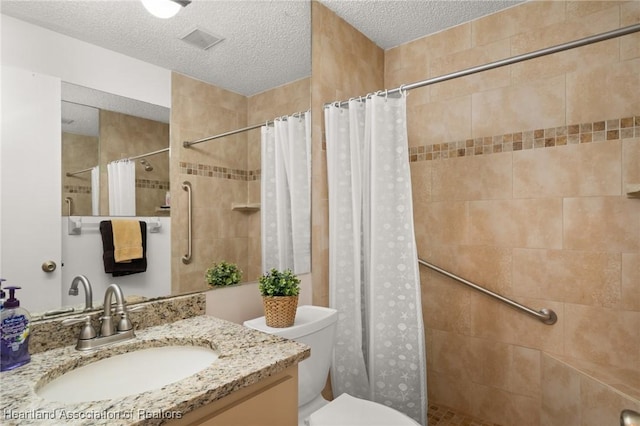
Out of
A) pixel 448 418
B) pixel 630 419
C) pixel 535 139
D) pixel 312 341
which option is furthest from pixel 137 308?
pixel 535 139

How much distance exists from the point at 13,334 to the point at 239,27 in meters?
1.44

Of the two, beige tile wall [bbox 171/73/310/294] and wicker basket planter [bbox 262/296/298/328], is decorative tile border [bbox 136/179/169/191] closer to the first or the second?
beige tile wall [bbox 171/73/310/294]

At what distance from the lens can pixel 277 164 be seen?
1775 millimetres

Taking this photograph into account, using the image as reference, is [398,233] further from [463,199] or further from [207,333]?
[207,333]

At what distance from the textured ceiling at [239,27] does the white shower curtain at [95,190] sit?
1.43 ft

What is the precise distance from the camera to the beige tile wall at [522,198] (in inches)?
67.8

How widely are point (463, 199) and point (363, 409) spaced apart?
4.47 ft

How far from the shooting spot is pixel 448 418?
2.10 meters

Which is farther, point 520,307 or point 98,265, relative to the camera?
point 520,307

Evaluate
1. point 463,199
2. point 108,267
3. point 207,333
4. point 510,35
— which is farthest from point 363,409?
point 510,35

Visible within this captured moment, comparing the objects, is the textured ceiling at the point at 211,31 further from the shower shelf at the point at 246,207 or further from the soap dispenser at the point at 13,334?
the soap dispenser at the point at 13,334

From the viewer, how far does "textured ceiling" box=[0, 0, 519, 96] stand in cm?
113

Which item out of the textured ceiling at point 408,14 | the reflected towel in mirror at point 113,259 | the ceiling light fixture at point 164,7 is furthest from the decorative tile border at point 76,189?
the textured ceiling at point 408,14

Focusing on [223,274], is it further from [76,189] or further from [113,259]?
[76,189]
